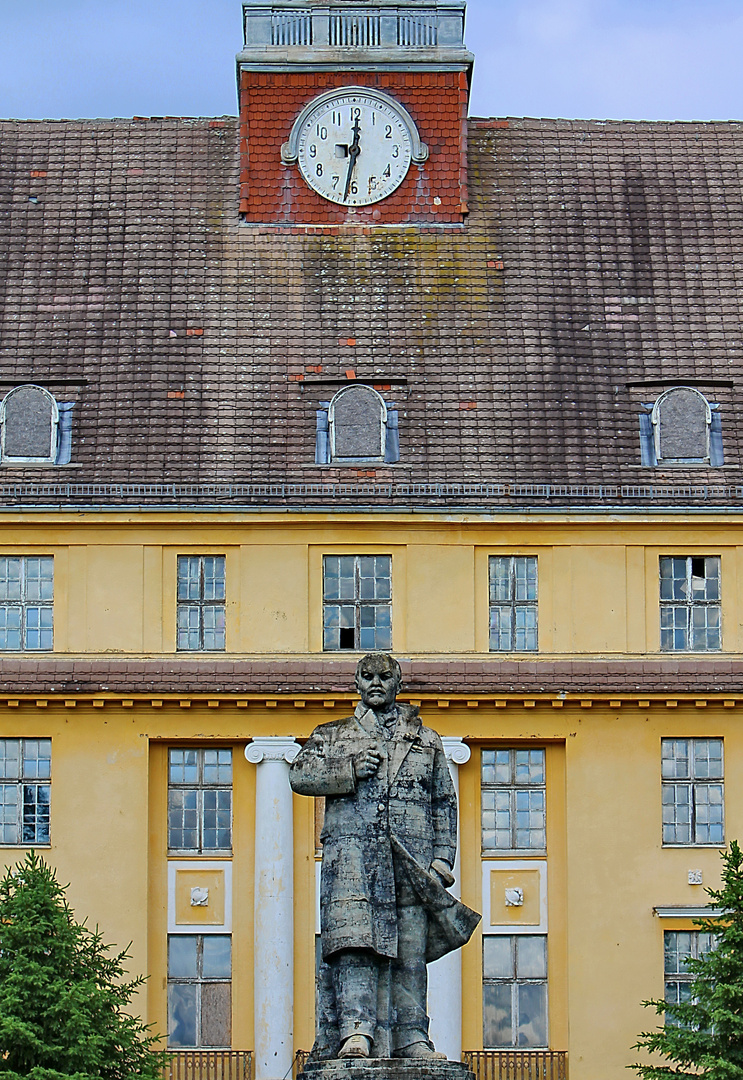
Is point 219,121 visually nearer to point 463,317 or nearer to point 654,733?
point 463,317

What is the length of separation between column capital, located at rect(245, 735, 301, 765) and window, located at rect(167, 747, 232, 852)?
24.3 inches

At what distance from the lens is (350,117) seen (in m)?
49.4

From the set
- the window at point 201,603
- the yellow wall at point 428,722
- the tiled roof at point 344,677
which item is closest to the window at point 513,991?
the yellow wall at point 428,722

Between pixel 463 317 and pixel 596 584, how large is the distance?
585 centimetres

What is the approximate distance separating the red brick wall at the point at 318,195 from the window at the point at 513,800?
10.7 metres

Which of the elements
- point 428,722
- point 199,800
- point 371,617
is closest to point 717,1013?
point 428,722

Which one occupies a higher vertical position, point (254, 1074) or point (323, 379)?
point (323, 379)

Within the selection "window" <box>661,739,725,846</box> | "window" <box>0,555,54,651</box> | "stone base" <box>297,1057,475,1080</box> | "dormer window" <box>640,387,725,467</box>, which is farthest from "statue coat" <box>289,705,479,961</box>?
"dormer window" <box>640,387,725,467</box>

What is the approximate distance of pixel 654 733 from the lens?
44.2 meters

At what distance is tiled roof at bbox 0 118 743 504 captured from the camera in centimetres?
4519

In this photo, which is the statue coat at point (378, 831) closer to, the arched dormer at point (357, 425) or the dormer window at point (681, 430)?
the arched dormer at point (357, 425)

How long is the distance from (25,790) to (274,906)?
182 inches

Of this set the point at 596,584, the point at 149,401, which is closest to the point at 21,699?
the point at 149,401

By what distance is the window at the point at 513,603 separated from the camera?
147 feet
